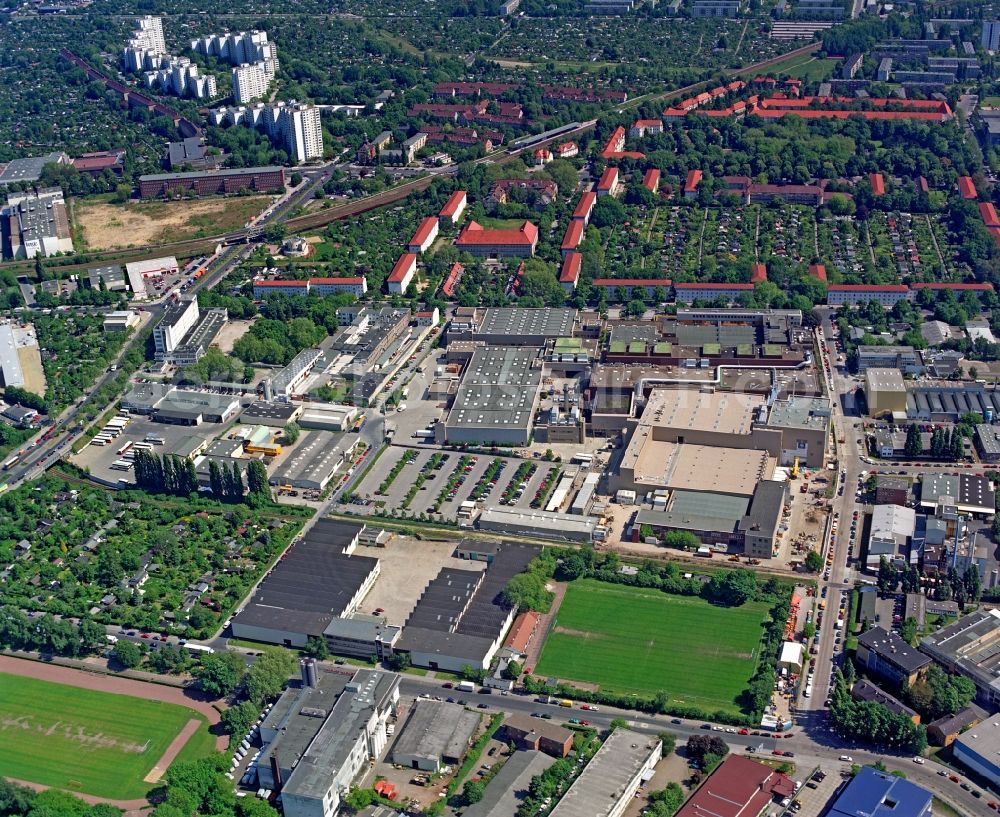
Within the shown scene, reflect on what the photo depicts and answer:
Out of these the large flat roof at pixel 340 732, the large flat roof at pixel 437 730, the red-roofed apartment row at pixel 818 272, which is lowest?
the large flat roof at pixel 437 730

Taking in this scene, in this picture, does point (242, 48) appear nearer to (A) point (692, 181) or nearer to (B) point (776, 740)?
(A) point (692, 181)

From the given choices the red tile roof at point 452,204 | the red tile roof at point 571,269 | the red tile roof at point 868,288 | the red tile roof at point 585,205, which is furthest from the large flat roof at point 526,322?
the red tile roof at point 868,288

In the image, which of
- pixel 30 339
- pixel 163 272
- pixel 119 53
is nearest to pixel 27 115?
pixel 119 53

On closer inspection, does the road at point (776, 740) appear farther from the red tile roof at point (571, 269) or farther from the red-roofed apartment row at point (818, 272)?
the red-roofed apartment row at point (818, 272)

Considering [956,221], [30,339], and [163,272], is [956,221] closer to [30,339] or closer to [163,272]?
[163,272]

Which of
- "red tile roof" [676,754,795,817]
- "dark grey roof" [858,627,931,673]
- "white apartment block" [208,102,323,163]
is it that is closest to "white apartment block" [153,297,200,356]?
"white apartment block" [208,102,323,163]

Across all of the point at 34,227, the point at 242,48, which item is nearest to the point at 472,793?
the point at 34,227

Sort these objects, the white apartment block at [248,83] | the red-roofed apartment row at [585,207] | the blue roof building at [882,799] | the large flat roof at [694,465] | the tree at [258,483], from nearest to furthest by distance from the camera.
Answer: the blue roof building at [882,799], the large flat roof at [694,465], the tree at [258,483], the red-roofed apartment row at [585,207], the white apartment block at [248,83]
